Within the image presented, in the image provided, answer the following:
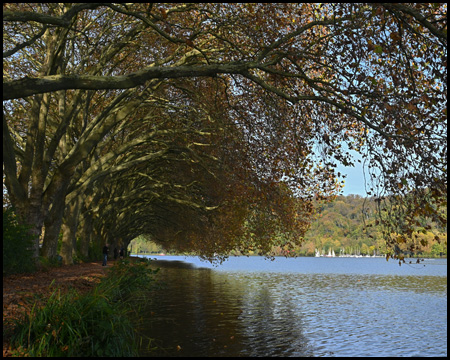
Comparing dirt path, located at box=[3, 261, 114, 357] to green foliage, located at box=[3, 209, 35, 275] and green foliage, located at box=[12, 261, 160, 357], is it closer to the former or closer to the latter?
green foliage, located at box=[12, 261, 160, 357]

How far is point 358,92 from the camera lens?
1069cm

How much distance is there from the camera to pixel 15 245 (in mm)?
18797

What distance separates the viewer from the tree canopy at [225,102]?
1055 cm

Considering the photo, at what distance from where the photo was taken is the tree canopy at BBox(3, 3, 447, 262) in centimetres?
1055

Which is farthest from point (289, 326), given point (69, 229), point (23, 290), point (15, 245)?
point (69, 229)

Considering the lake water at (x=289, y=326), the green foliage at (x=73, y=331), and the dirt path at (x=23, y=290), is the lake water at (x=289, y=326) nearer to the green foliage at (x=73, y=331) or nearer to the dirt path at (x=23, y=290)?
the green foliage at (x=73, y=331)

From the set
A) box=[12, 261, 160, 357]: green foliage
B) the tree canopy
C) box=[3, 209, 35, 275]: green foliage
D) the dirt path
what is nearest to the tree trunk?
the tree canopy

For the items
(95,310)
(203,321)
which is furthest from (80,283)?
(95,310)

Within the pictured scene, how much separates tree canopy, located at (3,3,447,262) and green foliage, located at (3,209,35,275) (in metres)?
1.25

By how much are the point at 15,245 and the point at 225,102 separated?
1079 cm

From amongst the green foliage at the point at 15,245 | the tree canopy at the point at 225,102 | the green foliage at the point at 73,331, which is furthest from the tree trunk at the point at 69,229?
the green foliage at the point at 73,331

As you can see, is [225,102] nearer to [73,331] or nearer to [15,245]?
[15,245]

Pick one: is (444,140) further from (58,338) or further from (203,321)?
(203,321)

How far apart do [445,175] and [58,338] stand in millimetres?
7992
